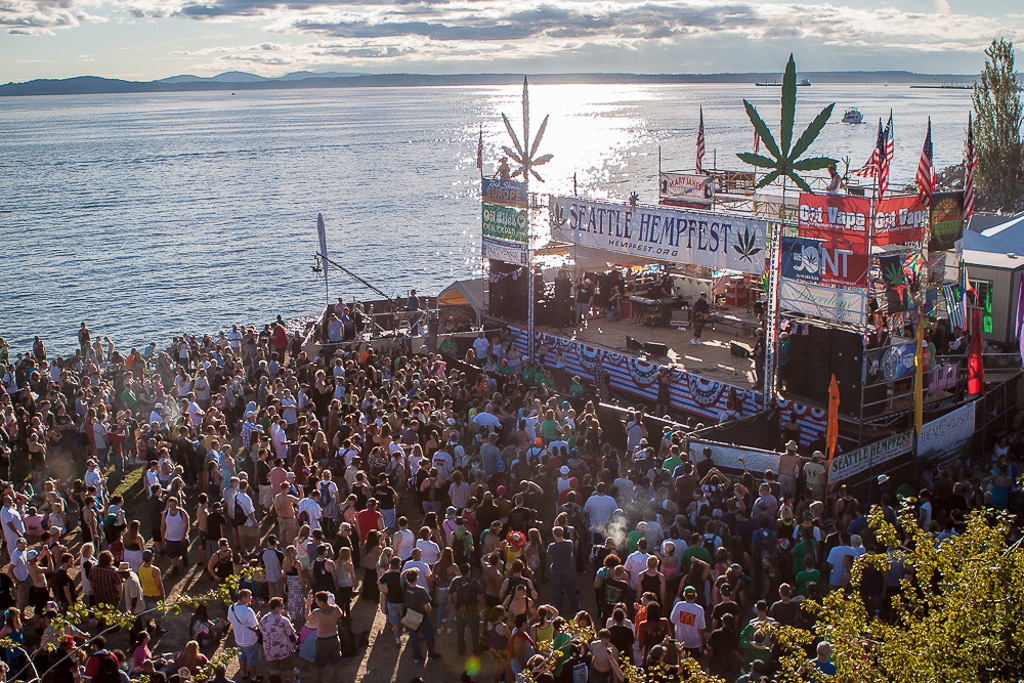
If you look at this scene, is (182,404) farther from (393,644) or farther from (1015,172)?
(1015,172)

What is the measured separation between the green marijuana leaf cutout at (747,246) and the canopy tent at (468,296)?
8194 millimetres

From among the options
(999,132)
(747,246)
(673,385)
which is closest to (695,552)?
(673,385)

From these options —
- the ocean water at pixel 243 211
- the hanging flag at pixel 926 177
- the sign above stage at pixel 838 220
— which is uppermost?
the hanging flag at pixel 926 177

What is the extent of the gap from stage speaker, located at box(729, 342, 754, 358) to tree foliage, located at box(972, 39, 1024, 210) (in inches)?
1433

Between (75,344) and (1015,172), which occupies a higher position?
(1015,172)

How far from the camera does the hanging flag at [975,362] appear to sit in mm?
16594

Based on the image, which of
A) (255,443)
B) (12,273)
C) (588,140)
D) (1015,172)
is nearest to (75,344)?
(12,273)

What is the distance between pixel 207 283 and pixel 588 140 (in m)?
125

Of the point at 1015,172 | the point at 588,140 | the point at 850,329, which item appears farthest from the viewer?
the point at 588,140

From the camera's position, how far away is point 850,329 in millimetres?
16656

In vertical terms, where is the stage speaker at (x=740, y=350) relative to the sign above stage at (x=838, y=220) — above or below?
below

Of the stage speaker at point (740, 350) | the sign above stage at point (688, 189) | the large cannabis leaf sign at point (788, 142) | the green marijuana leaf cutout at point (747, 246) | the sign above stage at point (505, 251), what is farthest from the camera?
the sign above stage at point (688, 189)

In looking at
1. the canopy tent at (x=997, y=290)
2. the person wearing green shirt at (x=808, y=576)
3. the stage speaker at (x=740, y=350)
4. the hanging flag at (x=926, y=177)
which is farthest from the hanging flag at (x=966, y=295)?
the person wearing green shirt at (x=808, y=576)

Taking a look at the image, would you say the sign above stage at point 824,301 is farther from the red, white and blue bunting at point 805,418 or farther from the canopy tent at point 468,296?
the canopy tent at point 468,296
